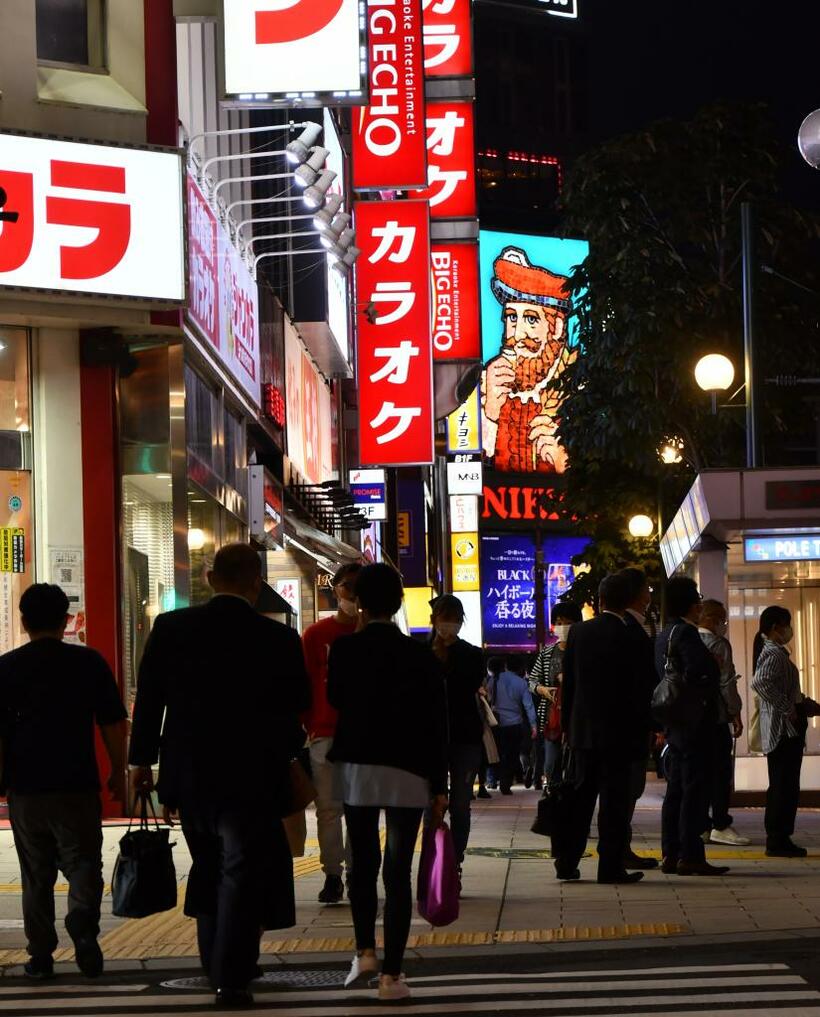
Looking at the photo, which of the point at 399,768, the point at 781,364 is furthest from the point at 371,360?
the point at 399,768

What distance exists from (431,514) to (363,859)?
221 ft

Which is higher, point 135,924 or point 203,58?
point 203,58

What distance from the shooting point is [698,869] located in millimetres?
11578

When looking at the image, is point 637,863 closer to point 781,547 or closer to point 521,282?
point 781,547

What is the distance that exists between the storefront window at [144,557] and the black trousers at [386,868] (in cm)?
964

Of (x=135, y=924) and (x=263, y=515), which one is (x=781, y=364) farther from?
(x=135, y=924)

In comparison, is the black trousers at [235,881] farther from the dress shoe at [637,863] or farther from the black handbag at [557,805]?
the dress shoe at [637,863]

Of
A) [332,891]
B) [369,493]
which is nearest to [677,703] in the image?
[332,891]

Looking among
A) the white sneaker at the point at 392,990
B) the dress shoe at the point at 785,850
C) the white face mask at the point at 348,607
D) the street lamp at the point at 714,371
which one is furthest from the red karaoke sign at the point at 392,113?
the white sneaker at the point at 392,990

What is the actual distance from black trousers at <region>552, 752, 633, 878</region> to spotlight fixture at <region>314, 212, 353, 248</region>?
11.9 m

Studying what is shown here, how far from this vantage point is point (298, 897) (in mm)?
11047

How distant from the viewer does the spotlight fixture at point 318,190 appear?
809 inches

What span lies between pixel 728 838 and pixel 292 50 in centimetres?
796

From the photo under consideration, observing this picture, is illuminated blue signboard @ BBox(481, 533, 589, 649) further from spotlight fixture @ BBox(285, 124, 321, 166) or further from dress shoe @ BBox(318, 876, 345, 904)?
dress shoe @ BBox(318, 876, 345, 904)
